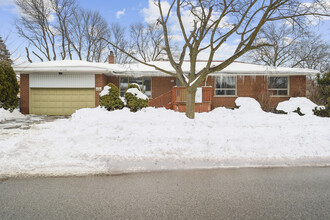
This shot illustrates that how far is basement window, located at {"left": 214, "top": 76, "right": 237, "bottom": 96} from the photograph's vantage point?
17.2 m

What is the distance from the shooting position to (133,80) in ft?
56.2

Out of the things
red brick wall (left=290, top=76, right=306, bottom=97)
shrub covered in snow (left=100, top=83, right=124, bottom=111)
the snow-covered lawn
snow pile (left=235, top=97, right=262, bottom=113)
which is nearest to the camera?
the snow-covered lawn

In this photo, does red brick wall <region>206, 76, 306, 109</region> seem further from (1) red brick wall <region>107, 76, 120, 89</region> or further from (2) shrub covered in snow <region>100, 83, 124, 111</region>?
(2) shrub covered in snow <region>100, 83, 124, 111</region>

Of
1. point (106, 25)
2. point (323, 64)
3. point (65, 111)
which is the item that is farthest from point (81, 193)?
point (323, 64)

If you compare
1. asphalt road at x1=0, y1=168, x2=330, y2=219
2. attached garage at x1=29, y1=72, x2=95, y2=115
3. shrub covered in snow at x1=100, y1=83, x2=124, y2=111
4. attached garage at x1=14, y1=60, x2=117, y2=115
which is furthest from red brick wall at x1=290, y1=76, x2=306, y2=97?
attached garage at x1=29, y1=72, x2=95, y2=115

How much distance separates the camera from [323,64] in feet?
101

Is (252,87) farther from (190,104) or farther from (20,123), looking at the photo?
(20,123)

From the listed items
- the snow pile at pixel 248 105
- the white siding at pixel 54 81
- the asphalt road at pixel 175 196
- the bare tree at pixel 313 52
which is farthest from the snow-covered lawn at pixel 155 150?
the bare tree at pixel 313 52

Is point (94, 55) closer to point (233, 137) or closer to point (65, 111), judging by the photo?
point (65, 111)

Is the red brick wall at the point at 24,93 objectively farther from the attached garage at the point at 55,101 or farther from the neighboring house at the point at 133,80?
the attached garage at the point at 55,101

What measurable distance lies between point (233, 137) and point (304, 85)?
14.5 metres

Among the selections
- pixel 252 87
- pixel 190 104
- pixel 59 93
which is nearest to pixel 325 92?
pixel 252 87

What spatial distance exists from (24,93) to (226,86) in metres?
15.8

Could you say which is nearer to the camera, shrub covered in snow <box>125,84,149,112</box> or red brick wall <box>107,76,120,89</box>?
shrub covered in snow <box>125,84,149,112</box>
